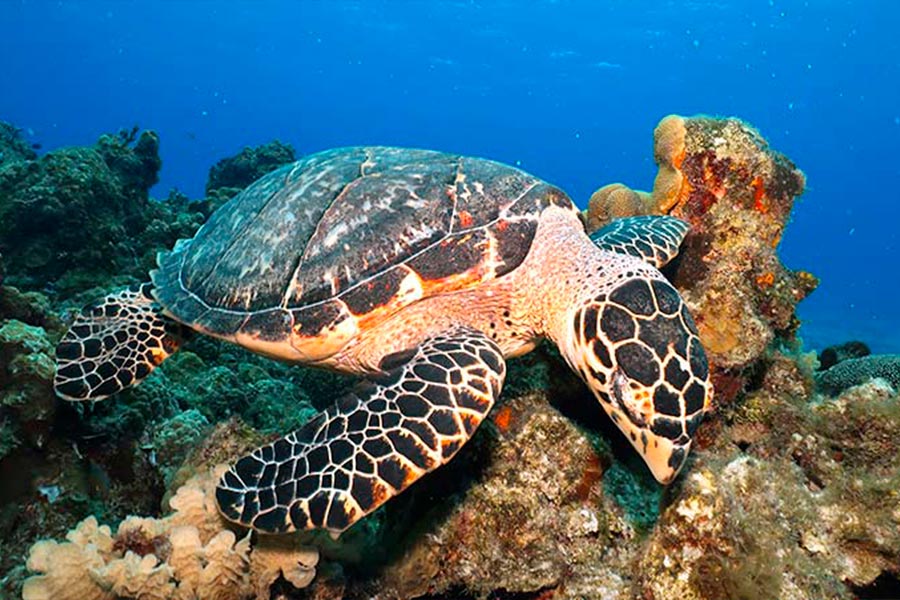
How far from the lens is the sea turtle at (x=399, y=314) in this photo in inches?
111

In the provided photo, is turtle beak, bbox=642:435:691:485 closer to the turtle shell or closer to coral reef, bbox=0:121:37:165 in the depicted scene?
the turtle shell

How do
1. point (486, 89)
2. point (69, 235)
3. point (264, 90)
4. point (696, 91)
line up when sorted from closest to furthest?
point (69, 235) → point (696, 91) → point (486, 89) → point (264, 90)

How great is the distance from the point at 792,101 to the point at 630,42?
43.1 m

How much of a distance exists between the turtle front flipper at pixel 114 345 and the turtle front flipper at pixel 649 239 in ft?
12.4

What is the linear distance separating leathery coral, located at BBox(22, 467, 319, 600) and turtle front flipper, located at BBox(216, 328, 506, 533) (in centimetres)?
28

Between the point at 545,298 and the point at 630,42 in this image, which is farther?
the point at 630,42

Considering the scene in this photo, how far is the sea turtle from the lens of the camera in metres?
2.83

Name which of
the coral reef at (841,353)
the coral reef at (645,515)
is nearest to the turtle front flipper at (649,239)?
the coral reef at (645,515)

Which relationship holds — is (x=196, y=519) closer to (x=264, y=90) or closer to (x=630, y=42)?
(x=630, y=42)

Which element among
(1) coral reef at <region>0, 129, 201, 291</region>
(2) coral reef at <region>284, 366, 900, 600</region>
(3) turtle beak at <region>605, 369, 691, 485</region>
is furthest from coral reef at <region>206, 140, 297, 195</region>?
(3) turtle beak at <region>605, 369, 691, 485</region>

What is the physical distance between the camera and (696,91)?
10350cm

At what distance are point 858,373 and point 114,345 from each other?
7.79 metres

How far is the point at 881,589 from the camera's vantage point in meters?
2.90

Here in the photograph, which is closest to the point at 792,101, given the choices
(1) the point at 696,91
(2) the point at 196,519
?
(1) the point at 696,91
